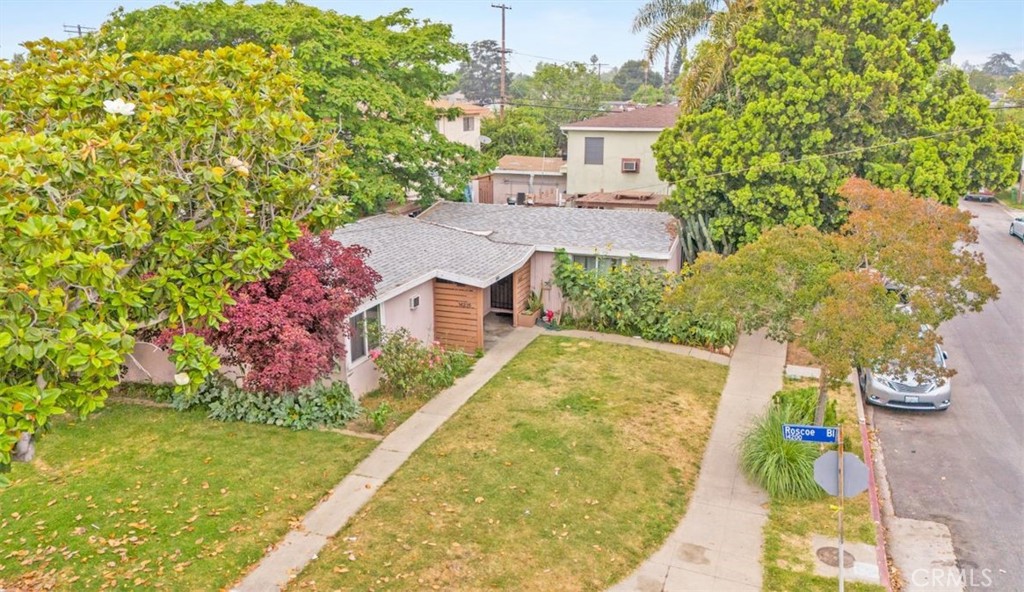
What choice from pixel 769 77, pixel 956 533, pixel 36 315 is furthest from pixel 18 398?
pixel 769 77

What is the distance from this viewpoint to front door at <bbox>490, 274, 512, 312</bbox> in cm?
2158

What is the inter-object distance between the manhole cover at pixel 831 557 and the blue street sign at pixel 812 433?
1683 millimetres

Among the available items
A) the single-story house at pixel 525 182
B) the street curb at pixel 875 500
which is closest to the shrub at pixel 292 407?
the street curb at pixel 875 500

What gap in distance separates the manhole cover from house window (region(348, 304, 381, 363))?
9.06m

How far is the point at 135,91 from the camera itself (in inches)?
327

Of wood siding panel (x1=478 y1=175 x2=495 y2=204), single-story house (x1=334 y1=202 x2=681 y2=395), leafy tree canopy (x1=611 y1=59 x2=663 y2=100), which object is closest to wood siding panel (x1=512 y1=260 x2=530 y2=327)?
single-story house (x1=334 y1=202 x2=681 y2=395)

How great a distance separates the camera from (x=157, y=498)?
10.9 m

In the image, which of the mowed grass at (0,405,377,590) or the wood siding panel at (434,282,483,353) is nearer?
the mowed grass at (0,405,377,590)

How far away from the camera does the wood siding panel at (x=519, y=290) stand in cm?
2035

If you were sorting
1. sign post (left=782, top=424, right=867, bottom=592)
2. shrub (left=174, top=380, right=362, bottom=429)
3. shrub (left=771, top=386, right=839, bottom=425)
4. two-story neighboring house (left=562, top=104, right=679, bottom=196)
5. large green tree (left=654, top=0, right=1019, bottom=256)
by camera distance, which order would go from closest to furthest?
sign post (left=782, top=424, right=867, bottom=592) < shrub (left=771, top=386, right=839, bottom=425) < shrub (left=174, top=380, right=362, bottom=429) < large green tree (left=654, top=0, right=1019, bottom=256) < two-story neighboring house (left=562, top=104, right=679, bottom=196)

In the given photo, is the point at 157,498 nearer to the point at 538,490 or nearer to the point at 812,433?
the point at 538,490

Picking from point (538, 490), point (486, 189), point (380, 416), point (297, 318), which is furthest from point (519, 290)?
point (486, 189)

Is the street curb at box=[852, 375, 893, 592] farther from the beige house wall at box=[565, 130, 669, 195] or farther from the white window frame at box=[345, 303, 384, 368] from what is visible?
the beige house wall at box=[565, 130, 669, 195]

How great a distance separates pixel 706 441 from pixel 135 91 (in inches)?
422
